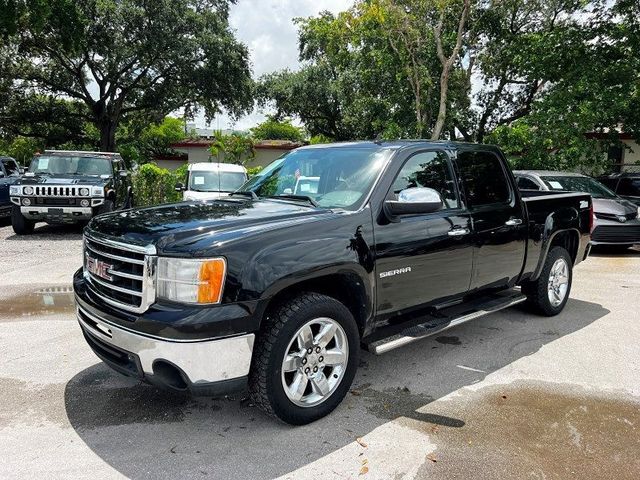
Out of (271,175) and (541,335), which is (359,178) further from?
(541,335)

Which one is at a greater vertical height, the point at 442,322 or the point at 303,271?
the point at 303,271

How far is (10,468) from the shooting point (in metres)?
2.88

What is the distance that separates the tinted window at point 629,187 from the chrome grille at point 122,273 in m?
12.7

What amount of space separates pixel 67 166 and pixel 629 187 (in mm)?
13449

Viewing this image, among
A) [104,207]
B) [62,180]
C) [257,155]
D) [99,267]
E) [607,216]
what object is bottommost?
[104,207]

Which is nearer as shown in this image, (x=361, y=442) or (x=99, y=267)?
(x=361, y=442)

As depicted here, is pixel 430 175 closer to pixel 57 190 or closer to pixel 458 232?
pixel 458 232

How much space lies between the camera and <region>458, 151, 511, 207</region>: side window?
4672 mm

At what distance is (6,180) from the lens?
1388 centimetres

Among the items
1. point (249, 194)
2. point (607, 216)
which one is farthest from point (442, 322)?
point (607, 216)

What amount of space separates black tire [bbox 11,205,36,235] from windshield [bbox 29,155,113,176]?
103 centimetres

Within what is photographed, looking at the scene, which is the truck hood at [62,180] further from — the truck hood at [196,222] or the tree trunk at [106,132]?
the tree trunk at [106,132]

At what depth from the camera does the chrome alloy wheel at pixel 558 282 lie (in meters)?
5.85

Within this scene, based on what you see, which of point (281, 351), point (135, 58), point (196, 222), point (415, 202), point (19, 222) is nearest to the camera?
point (281, 351)
